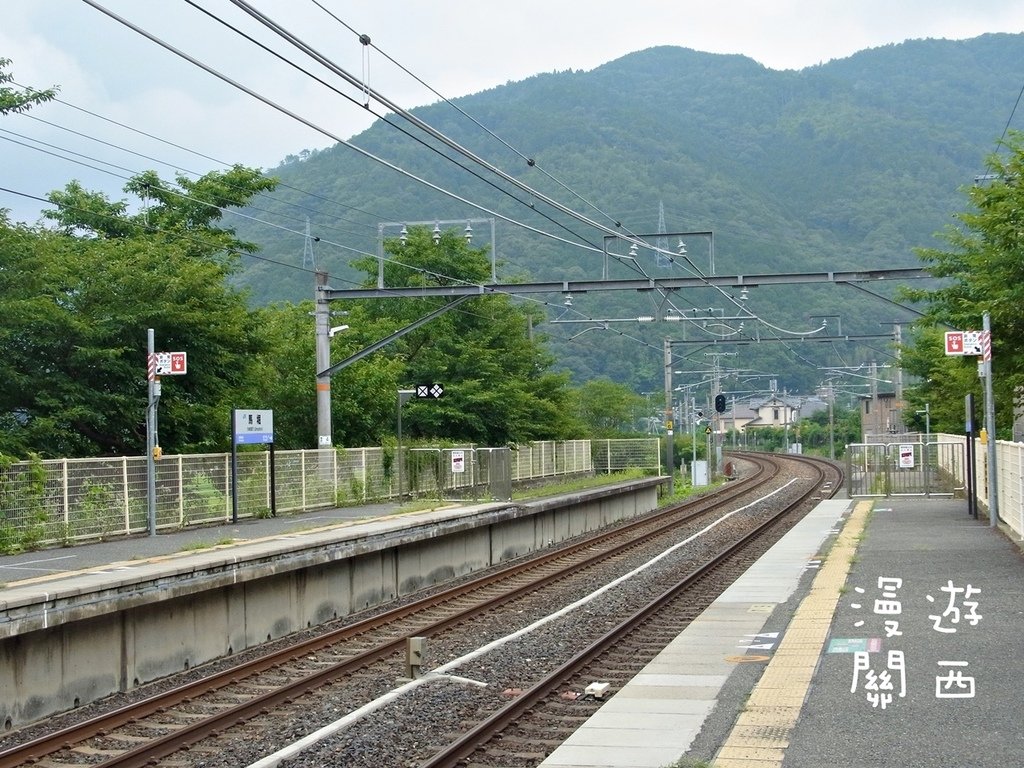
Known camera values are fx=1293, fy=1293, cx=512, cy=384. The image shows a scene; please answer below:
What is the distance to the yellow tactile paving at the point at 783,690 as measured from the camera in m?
8.15

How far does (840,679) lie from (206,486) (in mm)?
18704

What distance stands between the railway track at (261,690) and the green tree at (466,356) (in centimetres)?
2744

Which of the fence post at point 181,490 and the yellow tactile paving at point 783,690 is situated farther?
the fence post at point 181,490

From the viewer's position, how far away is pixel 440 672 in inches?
517

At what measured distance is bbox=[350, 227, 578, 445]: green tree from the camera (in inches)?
1957

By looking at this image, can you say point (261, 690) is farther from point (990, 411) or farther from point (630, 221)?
point (630, 221)

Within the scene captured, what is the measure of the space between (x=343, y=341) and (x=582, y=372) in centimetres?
8252

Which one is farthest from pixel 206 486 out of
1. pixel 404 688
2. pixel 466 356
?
pixel 466 356

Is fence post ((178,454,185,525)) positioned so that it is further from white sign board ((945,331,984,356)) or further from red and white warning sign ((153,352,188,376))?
white sign board ((945,331,984,356))

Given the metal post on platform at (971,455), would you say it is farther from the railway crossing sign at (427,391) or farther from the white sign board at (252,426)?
the white sign board at (252,426)

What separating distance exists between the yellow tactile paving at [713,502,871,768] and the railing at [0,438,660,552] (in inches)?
497

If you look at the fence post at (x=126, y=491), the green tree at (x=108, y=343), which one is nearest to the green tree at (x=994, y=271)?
the fence post at (x=126, y=491)

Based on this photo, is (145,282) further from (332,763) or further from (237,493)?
(332,763)

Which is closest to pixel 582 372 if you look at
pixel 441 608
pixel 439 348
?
pixel 439 348
